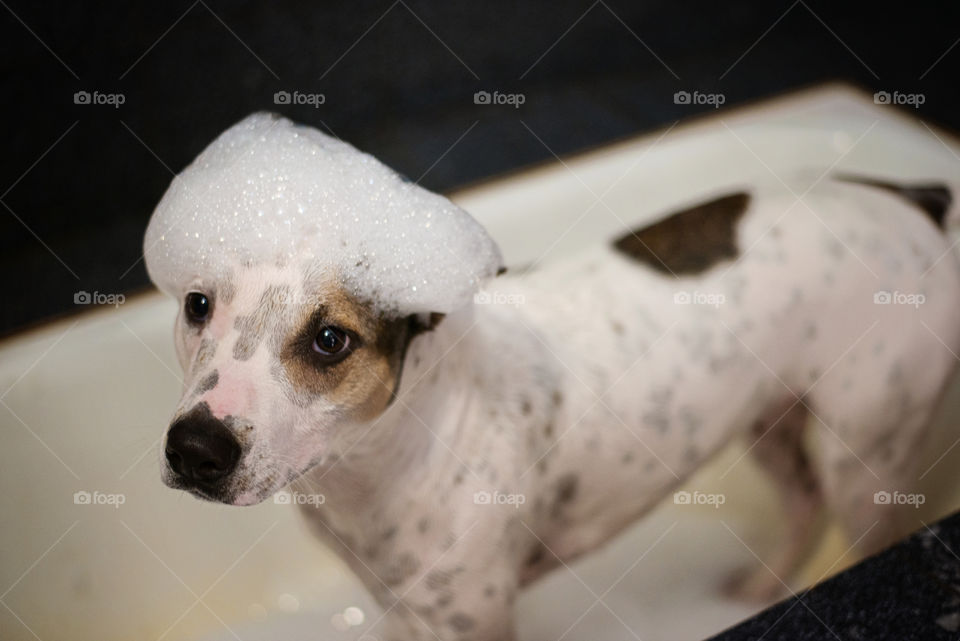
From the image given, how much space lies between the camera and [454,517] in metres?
1.22

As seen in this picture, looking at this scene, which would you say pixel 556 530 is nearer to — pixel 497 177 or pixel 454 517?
pixel 454 517

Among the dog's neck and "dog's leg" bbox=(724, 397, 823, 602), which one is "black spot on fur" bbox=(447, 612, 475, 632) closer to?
the dog's neck

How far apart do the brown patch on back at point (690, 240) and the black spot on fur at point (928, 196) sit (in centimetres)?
27

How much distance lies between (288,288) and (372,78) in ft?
4.25

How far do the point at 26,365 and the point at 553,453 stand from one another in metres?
0.91

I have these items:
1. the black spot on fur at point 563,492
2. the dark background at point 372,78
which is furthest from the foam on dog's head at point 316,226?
the dark background at point 372,78

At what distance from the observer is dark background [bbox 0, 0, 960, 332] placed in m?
1.80

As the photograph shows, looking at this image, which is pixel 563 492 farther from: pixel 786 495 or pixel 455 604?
pixel 786 495

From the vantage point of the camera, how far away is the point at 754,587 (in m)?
1.63

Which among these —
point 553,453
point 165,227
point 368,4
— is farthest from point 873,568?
point 368,4

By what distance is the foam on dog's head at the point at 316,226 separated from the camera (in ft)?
3.45

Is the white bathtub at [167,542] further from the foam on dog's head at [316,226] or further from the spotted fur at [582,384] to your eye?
the foam on dog's head at [316,226]

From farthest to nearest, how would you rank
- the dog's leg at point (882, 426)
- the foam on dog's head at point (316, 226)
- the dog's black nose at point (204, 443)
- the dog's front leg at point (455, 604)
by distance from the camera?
the dog's leg at point (882, 426) → the dog's front leg at point (455, 604) → the foam on dog's head at point (316, 226) → the dog's black nose at point (204, 443)

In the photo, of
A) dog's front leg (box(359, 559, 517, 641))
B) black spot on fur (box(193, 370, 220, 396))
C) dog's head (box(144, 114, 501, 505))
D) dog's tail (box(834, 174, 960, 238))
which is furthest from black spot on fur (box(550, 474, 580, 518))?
dog's tail (box(834, 174, 960, 238))
